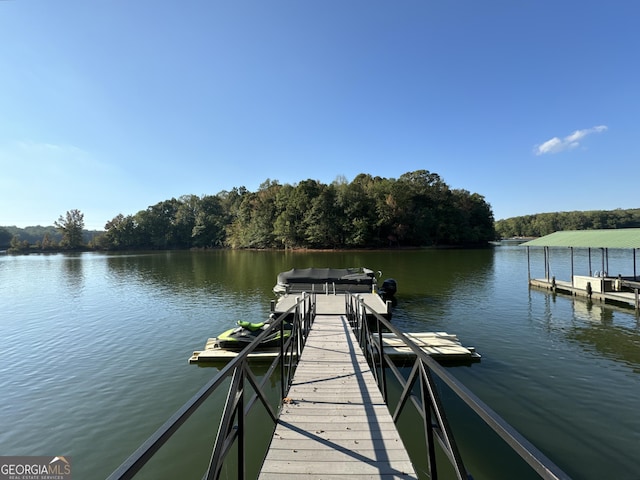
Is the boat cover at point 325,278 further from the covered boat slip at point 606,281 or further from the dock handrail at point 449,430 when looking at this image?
the dock handrail at point 449,430

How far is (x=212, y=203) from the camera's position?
104188mm

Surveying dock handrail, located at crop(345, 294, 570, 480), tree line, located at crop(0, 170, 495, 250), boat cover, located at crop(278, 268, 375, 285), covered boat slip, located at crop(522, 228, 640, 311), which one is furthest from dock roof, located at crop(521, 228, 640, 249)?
tree line, located at crop(0, 170, 495, 250)

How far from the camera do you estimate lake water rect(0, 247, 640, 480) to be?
19.5ft

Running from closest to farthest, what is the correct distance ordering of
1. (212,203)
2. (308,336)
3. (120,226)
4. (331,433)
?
(331,433), (308,336), (120,226), (212,203)

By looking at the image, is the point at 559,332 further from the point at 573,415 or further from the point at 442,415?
the point at 442,415

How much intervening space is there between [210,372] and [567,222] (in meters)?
142

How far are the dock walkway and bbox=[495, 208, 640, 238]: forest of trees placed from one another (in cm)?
10771

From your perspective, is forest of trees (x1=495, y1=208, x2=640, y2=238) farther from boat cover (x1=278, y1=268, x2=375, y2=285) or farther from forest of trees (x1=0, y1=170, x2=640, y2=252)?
boat cover (x1=278, y1=268, x2=375, y2=285)

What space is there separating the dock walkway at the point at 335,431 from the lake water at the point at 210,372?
233 cm

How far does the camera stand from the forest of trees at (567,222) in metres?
108

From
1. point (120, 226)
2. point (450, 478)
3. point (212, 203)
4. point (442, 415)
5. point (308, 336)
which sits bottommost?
point (450, 478)

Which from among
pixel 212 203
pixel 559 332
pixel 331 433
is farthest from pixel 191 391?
pixel 212 203

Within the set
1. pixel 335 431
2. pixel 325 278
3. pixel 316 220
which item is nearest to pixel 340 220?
pixel 316 220

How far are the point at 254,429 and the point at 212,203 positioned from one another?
104433 mm
